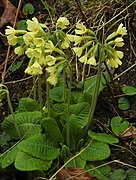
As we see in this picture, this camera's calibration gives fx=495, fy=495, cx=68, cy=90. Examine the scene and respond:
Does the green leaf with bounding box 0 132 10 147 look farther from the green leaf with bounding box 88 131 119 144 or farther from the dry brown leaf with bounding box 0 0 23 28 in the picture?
the dry brown leaf with bounding box 0 0 23 28

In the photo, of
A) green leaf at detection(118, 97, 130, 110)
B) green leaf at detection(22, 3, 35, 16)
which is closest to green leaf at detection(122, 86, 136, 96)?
green leaf at detection(118, 97, 130, 110)

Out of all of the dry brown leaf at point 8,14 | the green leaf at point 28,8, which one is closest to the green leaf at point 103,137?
the green leaf at point 28,8

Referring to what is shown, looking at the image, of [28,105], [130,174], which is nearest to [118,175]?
[130,174]

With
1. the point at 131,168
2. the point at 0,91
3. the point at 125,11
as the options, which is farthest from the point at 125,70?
the point at 0,91

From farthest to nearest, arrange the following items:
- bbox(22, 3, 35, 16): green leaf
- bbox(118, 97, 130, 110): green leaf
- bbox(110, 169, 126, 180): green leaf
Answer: bbox(22, 3, 35, 16): green leaf < bbox(118, 97, 130, 110): green leaf < bbox(110, 169, 126, 180): green leaf

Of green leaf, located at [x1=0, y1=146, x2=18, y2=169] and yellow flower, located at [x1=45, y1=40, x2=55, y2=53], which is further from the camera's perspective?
green leaf, located at [x1=0, y1=146, x2=18, y2=169]

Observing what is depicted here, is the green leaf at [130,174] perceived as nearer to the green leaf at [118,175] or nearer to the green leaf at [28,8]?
the green leaf at [118,175]

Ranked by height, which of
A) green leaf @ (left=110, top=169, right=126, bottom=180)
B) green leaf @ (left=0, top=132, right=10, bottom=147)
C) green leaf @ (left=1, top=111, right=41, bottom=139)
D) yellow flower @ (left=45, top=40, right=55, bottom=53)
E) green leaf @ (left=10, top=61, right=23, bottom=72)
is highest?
yellow flower @ (left=45, top=40, right=55, bottom=53)
